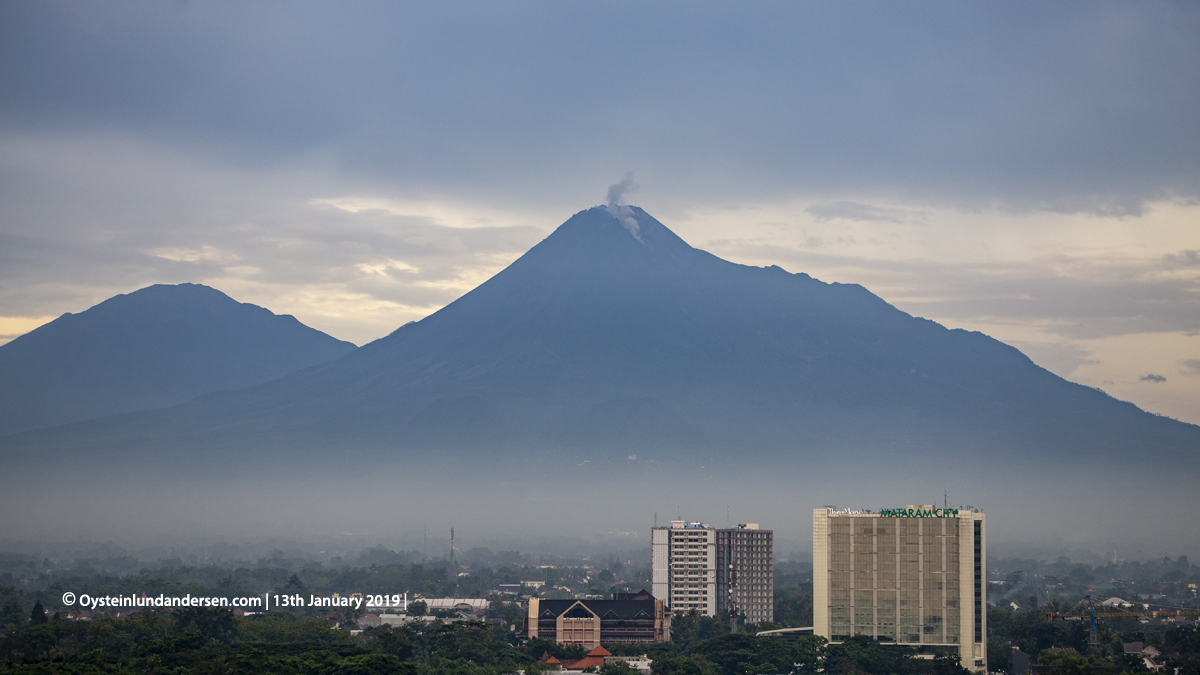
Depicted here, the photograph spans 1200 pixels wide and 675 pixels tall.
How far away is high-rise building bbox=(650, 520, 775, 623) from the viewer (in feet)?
385

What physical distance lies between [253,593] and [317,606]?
58.1 ft

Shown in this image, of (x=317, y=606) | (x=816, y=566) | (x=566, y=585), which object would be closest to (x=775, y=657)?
(x=816, y=566)

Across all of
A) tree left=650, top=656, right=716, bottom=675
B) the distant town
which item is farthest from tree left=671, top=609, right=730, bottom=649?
tree left=650, top=656, right=716, bottom=675

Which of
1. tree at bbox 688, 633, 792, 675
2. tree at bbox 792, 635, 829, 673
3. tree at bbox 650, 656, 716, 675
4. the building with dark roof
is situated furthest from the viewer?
the building with dark roof

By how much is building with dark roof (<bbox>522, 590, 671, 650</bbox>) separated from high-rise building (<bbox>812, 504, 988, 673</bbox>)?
18430 mm

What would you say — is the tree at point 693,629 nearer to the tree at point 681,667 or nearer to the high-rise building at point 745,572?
the high-rise building at point 745,572

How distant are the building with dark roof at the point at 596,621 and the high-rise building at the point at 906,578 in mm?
18430

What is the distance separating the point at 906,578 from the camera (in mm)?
74125

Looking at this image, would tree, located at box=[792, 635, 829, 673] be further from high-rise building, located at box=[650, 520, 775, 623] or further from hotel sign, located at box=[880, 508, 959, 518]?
high-rise building, located at box=[650, 520, 775, 623]

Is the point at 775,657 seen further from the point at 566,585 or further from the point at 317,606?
the point at 566,585

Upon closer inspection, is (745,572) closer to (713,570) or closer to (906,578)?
(713,570)

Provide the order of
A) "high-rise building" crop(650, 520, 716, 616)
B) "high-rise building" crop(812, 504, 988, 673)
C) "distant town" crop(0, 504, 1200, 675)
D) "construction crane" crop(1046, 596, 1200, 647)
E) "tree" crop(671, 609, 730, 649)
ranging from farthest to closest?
1. "high-rise building" crop(650, 520, 716, 616)
2. "tree" crop(671, 609, 730, 649)
3. "construction crane" crop(1046, 596, 1200, 647)
4. "high-rise building" crop(812, 504, 988, 673)
5. "distant town" crop(0, 504, 1200, 675)

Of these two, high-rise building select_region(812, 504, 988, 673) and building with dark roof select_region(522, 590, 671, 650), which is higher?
high-rise building select_region(812, 504, 988, 673)

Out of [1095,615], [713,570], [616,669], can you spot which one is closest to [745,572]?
[713,570]
